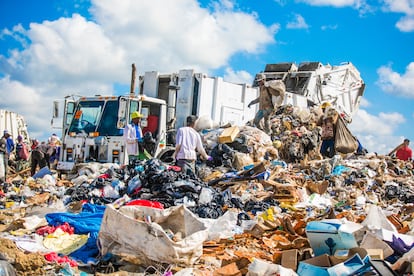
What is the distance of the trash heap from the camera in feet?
12.3

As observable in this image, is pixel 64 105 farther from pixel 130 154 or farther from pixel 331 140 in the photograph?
pixel 331 140

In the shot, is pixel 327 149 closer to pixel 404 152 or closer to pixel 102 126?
pixel 404 152

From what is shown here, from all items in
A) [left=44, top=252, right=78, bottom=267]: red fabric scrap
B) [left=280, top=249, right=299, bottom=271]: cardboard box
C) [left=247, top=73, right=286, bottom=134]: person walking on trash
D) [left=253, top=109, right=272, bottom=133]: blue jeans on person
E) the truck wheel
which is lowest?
[left=44, top=252, right=78, bottom=267]: red fabric scrap

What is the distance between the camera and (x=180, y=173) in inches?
281

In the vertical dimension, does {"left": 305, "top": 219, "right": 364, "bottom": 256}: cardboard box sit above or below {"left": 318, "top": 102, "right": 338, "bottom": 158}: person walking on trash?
below

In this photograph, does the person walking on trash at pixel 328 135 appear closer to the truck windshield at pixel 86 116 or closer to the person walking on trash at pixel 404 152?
the person walking on trash at pixel 404 152

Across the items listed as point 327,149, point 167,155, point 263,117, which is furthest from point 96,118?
point 327,149

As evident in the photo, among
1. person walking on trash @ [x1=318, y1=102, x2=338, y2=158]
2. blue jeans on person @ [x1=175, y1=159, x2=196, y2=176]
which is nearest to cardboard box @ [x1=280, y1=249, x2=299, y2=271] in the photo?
blue jeans on person @ [x1=175, y1=159, x2=196, y2=176]

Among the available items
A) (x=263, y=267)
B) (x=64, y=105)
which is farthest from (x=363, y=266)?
(x=64, y=105)

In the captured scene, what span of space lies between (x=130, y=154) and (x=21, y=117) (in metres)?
15.6

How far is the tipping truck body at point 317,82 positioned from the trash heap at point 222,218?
4544mm

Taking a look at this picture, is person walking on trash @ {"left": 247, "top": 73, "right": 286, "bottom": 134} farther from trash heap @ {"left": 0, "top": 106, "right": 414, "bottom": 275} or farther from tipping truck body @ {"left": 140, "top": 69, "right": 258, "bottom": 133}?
trash heap @ {"left": 0, "top": 106, "right": 414, "bottom": 275}

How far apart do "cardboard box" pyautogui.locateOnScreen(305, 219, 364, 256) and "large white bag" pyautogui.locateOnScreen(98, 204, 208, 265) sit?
970 millimetres

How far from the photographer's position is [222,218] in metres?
5.42
